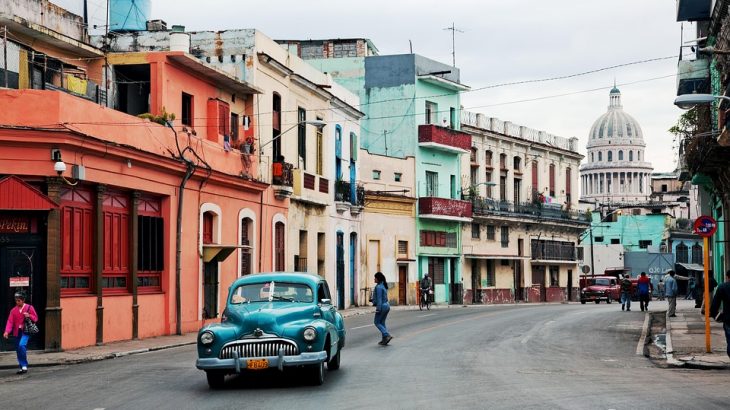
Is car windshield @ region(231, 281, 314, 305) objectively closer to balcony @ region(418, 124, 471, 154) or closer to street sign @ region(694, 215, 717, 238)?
street sign @ region(694, 215, 717, 238)

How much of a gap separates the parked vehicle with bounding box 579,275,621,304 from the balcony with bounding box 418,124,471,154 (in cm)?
1095

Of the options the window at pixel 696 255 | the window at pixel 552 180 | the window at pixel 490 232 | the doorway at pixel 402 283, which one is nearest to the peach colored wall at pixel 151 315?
the doorway at pixel 402 283

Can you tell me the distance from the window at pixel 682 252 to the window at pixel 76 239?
293ft

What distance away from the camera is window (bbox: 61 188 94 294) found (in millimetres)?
23906

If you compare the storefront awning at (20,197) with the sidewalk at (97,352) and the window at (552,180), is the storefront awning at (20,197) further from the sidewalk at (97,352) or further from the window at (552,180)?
the window at (552,180)

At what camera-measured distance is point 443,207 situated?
199 ft

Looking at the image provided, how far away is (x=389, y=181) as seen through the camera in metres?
57.2

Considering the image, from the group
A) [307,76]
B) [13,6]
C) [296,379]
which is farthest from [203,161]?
[296,379]

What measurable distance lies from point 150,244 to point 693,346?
1406cm

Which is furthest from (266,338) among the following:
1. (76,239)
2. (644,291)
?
(644,291)

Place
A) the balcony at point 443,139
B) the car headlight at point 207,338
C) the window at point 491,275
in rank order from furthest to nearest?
the window at point 491,275 < the balcony at point 443,139 < the car headlight at point 207,338

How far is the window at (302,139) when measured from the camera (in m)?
41.3

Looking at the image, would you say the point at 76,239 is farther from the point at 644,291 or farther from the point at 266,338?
the point at 644,291

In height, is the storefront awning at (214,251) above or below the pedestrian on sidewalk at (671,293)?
above
